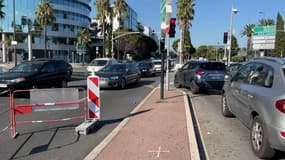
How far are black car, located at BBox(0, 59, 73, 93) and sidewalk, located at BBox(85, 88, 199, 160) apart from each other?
604 cm

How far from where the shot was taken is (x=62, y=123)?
8734mm

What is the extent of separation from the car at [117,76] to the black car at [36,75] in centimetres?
196

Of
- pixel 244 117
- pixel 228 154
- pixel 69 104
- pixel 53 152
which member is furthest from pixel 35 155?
pixel 244 117

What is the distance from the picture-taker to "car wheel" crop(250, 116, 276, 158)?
18.4ft

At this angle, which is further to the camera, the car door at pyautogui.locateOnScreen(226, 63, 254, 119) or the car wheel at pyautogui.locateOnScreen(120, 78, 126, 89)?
the car wheel at pyautogui.locateOnScreen(120, 78, 126, 89)

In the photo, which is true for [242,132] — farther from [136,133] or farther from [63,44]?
[63,44]

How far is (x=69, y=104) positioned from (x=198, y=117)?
3.81 meters

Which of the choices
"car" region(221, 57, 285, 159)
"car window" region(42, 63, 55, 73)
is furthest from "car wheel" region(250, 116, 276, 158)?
"car window" region(42, 63, 55, 73)

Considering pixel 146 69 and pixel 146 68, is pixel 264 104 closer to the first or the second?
pixel 146 69

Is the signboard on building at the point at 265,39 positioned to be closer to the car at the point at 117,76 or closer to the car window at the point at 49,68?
the car at the point at 117,76

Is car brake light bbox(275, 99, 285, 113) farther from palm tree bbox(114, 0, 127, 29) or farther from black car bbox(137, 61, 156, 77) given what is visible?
palm tree bbox(114, 0, 127, 29)

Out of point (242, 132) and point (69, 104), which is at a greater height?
point (69, 104)

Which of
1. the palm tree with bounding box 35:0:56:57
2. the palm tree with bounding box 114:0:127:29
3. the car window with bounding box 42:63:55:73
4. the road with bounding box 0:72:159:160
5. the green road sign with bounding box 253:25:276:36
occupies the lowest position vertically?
the road with bounding box 0:72:159:160

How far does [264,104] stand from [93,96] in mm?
4124
